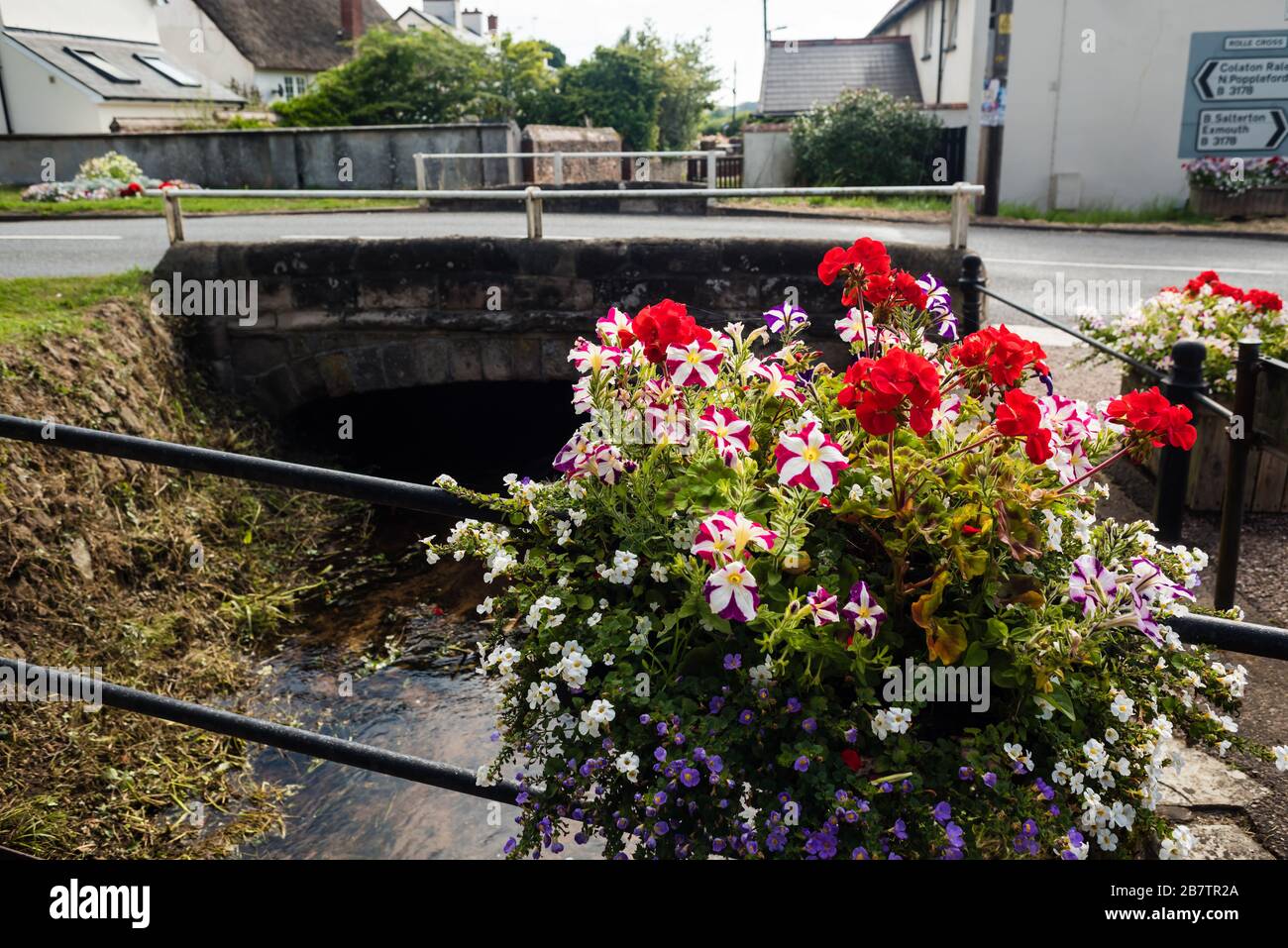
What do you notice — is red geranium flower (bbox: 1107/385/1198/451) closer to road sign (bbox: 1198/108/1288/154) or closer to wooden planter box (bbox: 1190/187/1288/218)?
wooden planter box (bbox: 1190/187/1288/218)

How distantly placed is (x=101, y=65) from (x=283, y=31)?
1121cm

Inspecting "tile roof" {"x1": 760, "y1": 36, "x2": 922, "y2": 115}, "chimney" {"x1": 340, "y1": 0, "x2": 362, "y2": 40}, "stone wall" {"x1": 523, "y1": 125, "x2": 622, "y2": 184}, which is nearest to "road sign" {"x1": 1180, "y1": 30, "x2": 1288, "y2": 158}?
"tile roof" {"x1": 760, "y1": 36, "x2": 922, "y2": 115}

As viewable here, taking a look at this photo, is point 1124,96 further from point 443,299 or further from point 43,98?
point 43,98

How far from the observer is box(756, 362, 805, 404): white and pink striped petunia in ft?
6.46

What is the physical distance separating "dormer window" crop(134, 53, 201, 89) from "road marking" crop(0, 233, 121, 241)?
76.4 feet

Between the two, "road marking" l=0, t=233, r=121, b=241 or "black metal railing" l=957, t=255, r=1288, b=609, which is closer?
"black metal railing" l=957, t=255, r=1288, b=609

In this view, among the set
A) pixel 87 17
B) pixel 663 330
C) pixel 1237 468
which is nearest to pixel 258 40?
pixel 87 17

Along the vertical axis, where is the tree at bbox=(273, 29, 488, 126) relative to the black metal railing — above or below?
above

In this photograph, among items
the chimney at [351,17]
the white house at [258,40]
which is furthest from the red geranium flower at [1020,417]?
the chimney at [351,17]

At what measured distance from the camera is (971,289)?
5973mm

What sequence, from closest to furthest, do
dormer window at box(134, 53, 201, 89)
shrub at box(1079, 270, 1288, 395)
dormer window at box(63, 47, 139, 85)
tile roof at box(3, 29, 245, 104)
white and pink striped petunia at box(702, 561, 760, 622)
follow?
white and pink striped petunia at box(702, 561, 760, 622)
shrub at box(1079, 270, 1288, 395)
tile roof at box(3, 29, 245, 104)
dormer window at box(63, 47, 139, 85)
dormer window at box(134, 53, 201, 89)
